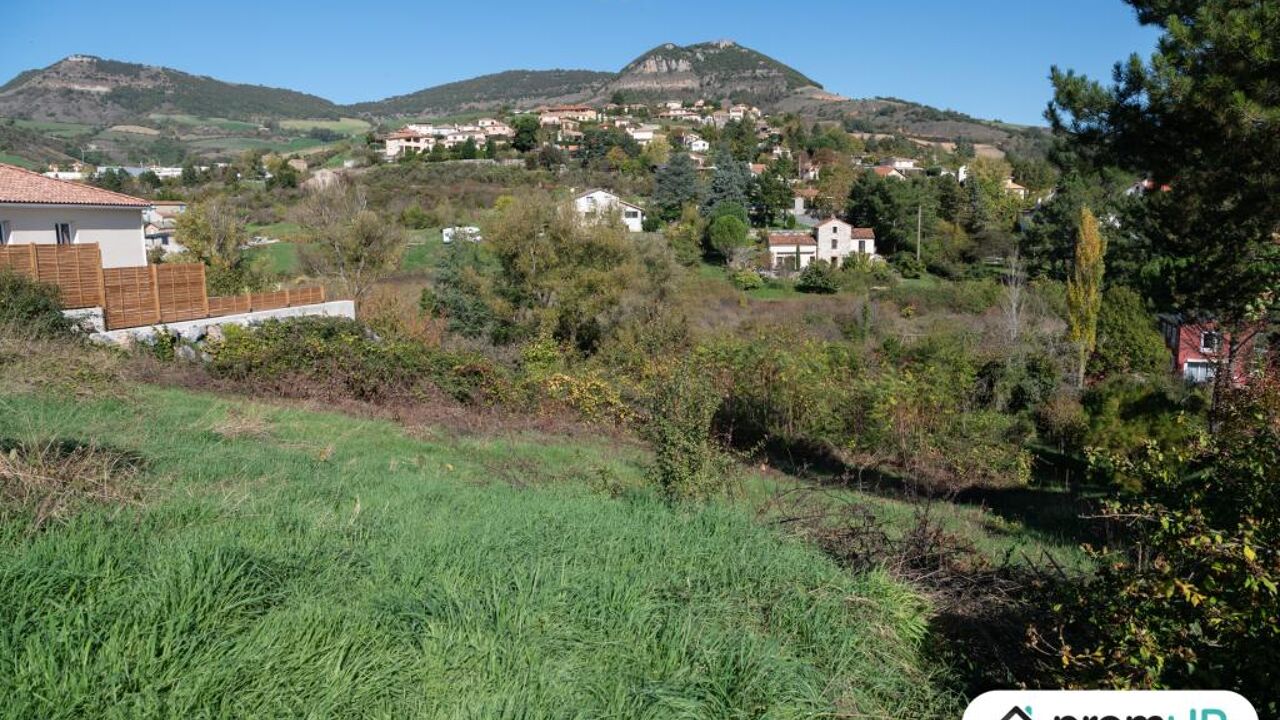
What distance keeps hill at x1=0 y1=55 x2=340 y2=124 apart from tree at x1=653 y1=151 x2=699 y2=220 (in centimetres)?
11463

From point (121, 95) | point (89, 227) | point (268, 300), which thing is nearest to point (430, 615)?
point (268, 300)

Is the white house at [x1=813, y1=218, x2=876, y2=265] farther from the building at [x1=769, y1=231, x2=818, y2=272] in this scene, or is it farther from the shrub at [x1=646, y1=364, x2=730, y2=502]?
the shrub at [x1=646, y1=364, x2=730, y2=502]

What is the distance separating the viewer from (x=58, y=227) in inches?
1003

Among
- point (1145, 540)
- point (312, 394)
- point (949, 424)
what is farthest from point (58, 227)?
point (1145, 540)

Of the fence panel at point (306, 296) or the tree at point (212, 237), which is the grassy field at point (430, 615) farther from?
the tree at point (212, 237)

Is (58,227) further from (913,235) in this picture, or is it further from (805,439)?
(913,235)

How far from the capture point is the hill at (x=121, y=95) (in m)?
144

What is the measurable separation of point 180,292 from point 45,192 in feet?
33.9

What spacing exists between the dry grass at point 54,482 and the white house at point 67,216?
19.9m

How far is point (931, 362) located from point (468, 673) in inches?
838

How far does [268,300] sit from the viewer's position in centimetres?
2188

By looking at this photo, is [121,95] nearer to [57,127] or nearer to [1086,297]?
[57,127]

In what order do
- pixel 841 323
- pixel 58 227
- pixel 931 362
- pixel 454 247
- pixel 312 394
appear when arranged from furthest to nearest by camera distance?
pixel 841 323, pixel 454 247, pixel 58 227, pixel 931 362, pixel 312 394

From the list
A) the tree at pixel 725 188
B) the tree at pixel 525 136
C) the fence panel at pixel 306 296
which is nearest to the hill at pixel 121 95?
the tree at pixel 525 136
